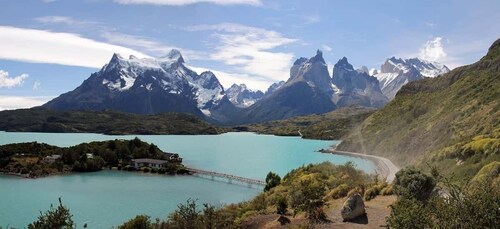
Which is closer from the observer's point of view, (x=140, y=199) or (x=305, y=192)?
(x=305, y=192)

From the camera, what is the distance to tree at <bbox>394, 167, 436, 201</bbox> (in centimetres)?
3016

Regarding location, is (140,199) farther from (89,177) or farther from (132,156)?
(132,156)

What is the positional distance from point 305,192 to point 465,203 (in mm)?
15442

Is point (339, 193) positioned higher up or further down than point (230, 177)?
higher up

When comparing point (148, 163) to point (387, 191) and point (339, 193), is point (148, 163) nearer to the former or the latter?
point (339, 193)

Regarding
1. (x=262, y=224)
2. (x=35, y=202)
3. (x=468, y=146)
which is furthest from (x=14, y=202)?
(x=468, y=146)

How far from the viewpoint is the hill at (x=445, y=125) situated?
56000 millimetres

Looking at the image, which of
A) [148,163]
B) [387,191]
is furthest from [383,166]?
[148,163]

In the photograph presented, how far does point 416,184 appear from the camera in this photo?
30.2 metres

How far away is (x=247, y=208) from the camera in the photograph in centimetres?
4328

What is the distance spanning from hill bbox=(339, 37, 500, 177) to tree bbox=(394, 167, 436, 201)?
17.3m

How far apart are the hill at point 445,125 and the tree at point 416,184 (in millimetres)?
17311

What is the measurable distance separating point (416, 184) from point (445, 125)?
64025mm

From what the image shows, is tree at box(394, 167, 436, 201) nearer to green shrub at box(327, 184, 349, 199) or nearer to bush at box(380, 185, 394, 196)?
bush at box(380, 185, 394, 196)
